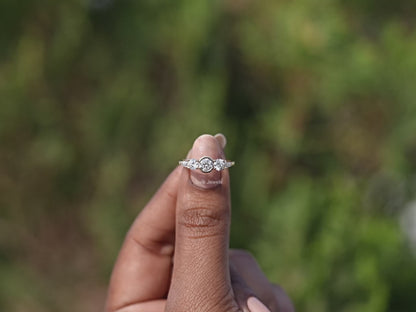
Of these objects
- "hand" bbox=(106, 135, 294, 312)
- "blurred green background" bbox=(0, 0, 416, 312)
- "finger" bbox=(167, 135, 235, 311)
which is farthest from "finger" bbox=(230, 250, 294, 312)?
"blurred green background" bbox=(0, 0, 416, 312)

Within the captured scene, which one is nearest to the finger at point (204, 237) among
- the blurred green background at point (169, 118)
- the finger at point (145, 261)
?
the finger at point (145, 261)

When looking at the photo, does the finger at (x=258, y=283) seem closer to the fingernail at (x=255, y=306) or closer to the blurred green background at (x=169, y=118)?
the fingernail at (x=255, y=306)

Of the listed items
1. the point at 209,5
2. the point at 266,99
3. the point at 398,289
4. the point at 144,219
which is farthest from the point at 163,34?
the point at 144,219

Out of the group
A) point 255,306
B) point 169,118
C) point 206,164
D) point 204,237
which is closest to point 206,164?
point 206,164

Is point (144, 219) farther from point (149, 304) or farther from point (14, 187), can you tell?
point (14, 187)

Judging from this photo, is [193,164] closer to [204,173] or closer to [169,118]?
[204,173]

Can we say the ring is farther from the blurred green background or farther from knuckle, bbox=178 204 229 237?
the blurred green background
